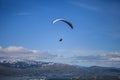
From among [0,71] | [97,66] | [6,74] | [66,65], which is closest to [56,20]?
[6,74]

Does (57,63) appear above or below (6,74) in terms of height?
above

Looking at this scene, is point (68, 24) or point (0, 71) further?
point (0, 71)

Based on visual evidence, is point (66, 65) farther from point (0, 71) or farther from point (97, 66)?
point (0, 71)

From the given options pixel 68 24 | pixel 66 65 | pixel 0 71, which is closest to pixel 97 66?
pixel 66 65

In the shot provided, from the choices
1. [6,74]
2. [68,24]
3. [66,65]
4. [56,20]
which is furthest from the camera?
[66,65]

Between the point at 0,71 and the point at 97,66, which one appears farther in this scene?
the point at 97,66

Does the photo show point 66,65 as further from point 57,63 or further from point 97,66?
point 97,66

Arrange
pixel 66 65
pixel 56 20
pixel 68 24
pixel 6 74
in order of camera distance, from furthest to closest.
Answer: pixel 66 65 < pixel 6 74 < pixel 68 24 < pixel 56 20

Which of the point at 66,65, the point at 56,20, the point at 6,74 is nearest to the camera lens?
the point at 56,20
